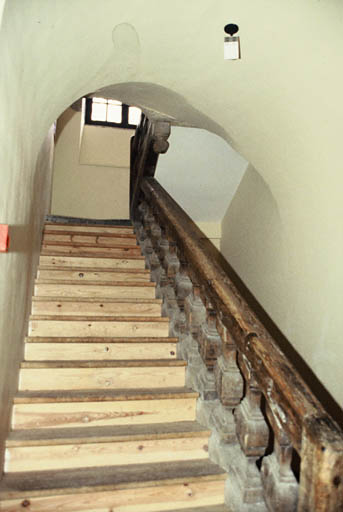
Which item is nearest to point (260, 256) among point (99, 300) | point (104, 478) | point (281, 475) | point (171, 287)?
point (171, 287)

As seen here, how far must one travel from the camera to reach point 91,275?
3.19m

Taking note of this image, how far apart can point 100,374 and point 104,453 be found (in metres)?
0.46

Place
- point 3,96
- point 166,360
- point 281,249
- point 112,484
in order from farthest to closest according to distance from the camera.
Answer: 1. point 281,249
2. point 166,360
3. point 112,484
4. point 3,96

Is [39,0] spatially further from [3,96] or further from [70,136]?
[70,136]

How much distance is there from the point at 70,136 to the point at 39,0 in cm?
489

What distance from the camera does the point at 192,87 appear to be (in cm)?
273

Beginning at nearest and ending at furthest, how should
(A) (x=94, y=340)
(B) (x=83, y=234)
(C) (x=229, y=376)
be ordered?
(C) (x=229, y=376), (A) (x=94, y=340), (B) (x=83, y=234)

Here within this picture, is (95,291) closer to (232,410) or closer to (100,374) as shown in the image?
(100,374)

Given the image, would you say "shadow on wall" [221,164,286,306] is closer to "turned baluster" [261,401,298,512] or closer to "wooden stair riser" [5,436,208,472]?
"wooden stair riser" [5,436,208,472]

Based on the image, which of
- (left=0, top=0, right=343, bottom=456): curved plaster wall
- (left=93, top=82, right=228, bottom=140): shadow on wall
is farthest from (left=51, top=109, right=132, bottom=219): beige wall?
(left=0, top=0, right=343, bottom=456): curved plaster wall

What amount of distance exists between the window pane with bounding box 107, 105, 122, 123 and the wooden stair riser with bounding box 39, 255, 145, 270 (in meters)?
3.81

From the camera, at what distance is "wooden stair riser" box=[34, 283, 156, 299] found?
2.95 m

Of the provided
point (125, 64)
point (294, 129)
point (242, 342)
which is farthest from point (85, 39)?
point (242, 342)

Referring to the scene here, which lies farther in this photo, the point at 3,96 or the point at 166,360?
the point at 166,360
